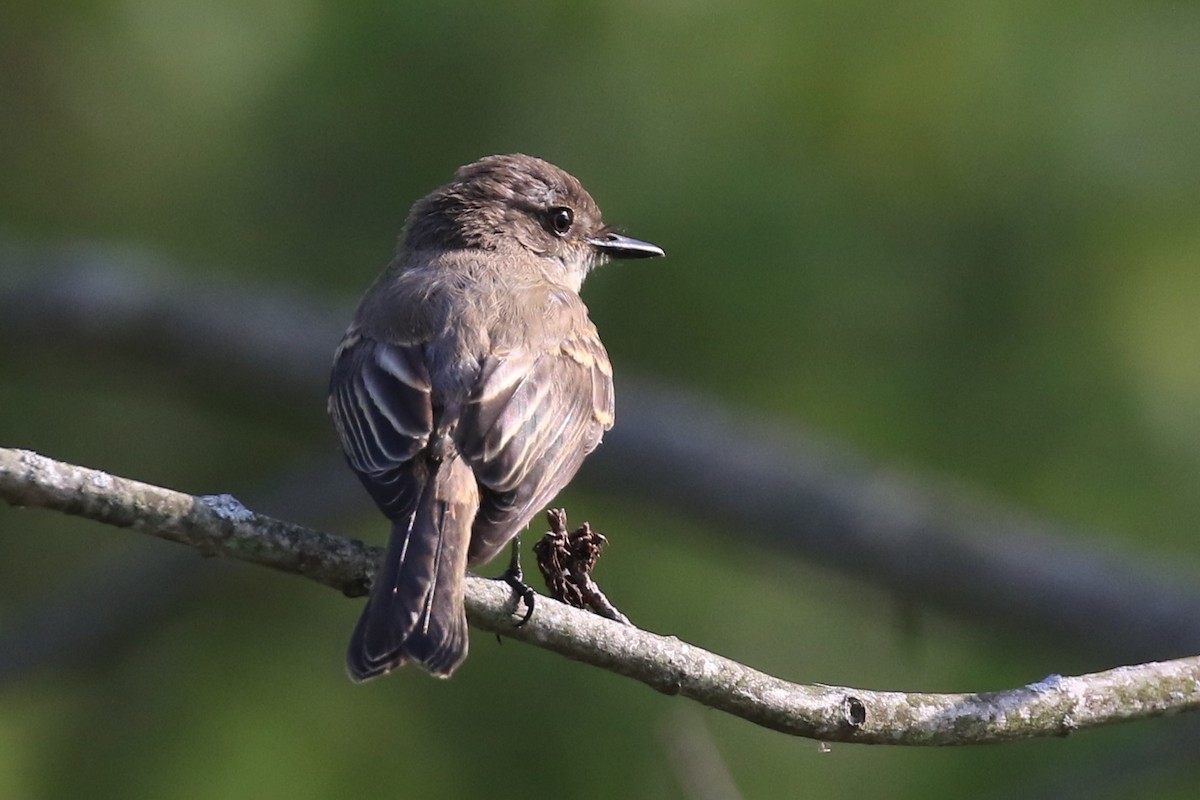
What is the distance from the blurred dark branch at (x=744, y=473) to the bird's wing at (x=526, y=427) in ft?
7.58

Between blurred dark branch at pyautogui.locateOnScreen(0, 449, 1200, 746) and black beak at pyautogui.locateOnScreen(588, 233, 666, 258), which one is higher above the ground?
black beak at pyautogui.locateOnScreen(588, 233, 666, 258)

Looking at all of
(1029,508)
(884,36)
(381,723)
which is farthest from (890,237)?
(381,723)

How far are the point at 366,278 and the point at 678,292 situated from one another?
59.4 inches

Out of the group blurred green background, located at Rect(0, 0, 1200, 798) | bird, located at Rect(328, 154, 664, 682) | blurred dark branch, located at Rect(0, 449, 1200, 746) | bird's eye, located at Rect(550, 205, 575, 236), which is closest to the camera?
blurred dark branch, located at Rect(0, 449, 1200, 746)

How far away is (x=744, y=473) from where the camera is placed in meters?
7.34

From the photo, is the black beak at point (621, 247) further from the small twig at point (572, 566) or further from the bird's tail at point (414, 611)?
the bird's tail at point (414, 611)

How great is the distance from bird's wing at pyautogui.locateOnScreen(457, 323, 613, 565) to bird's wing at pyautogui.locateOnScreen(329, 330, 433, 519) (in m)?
0.13

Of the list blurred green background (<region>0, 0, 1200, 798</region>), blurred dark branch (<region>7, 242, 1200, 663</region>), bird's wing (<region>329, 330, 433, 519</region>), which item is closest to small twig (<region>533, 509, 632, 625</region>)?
bird's wing (<region>329, 330, 433, 519</region>)

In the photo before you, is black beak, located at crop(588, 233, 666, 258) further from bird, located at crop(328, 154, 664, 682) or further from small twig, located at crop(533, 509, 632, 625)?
small twig, located at crop(533, 509, 632, 625)

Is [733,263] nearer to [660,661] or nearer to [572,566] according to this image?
[572,566]

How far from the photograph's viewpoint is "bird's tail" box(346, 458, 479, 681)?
3.61 m

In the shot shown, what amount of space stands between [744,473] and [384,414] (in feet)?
10.7

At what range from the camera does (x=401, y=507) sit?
3.99 m

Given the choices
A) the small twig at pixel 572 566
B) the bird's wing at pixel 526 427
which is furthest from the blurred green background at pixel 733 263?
the small twig at pixel 572 566
